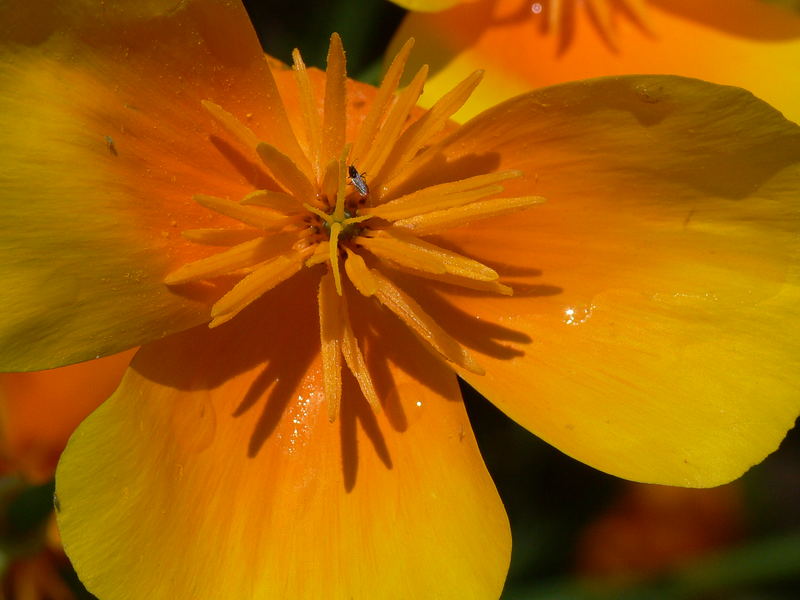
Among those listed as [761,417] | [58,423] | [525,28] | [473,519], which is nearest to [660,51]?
[525,28]

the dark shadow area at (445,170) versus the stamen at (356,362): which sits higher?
the dark shadow area at (445,170)

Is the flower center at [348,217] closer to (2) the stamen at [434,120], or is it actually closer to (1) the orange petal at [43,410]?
(2) the stamen at [434,120]

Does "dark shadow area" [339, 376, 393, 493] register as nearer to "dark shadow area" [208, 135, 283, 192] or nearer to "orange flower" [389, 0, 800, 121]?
"dark shadow area" [208, 135, 283, 192]

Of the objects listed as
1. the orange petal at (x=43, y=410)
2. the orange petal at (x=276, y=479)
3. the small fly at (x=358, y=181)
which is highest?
the small fly at (x=358, y=181)

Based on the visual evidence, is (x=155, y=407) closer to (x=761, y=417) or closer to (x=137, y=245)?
(x=137, y=245)

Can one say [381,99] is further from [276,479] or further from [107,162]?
[276,479]

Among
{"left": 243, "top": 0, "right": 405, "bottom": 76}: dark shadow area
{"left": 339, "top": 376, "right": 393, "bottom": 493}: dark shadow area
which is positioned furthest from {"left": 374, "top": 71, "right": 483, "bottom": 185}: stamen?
{"left": 243, "top": 0, "right": 405, "bottom": 76}: dark shadow area

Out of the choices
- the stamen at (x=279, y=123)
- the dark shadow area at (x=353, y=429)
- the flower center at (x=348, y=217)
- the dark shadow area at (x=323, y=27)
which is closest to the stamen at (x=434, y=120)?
the flower center at (x=348, y=217)
